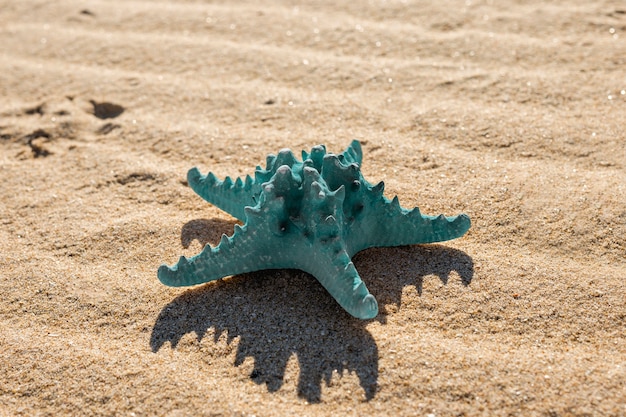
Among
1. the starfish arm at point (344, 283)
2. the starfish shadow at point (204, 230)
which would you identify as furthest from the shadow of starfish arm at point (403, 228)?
the starfish shadow at point (204, 230)

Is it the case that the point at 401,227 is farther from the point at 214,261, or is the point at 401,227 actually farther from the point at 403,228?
the point at 214,261

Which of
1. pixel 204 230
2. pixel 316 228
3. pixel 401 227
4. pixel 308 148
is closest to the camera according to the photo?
pixel 316 228

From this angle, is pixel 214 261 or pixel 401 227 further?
pixel 401 227

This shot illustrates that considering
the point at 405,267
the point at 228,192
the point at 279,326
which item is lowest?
the point at 279,326

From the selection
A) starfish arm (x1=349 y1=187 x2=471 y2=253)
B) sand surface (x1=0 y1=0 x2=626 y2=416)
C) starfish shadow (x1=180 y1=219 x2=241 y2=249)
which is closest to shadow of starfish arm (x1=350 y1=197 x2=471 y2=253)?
starfish arm (x1=349 y1=187 x2=471 y2=253)

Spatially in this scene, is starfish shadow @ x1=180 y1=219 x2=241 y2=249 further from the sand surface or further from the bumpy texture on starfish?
the bumpy texture on starfish

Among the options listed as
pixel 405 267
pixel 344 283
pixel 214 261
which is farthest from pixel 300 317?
pixel 405 267
